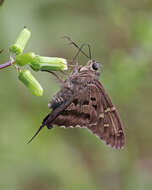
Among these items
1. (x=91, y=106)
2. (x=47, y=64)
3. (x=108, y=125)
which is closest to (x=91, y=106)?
(x=91, y=106)

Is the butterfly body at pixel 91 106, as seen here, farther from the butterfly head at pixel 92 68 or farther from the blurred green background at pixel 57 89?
the blurred green background at pixel 57 89

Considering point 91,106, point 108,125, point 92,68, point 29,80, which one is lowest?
point 29,80

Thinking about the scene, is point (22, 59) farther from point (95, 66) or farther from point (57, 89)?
point (57, 89)

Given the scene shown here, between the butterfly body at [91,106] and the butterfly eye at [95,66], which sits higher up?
the butterfly eye at [95,66]

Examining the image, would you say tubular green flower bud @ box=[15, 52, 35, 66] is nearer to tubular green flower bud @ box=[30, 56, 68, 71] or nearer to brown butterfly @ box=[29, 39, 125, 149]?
tubular green flower bud @ box=[30, 56, 68, 71]

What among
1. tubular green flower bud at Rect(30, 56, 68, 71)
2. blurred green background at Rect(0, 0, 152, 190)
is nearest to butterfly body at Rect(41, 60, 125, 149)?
tubular green flower bud at Rect(30, 56, 68, 71)

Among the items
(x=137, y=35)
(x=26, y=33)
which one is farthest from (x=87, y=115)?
(x=137, y=35)

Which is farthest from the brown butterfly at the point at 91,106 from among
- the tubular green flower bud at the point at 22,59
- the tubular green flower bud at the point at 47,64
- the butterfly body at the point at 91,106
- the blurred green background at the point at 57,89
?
the blurred green background at the point at 57,89
